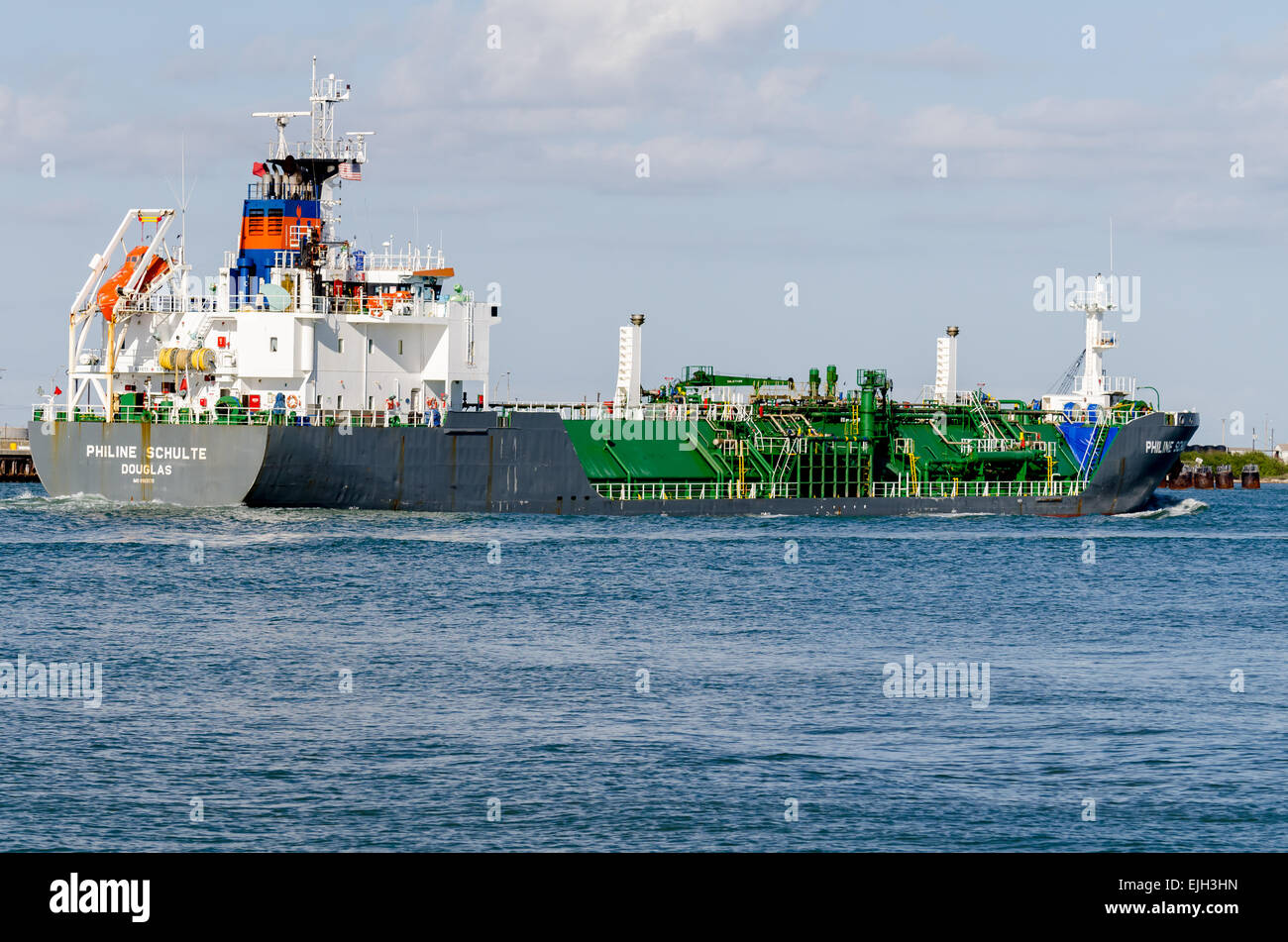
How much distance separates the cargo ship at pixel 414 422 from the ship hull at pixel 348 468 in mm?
80

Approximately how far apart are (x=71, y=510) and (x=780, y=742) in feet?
138

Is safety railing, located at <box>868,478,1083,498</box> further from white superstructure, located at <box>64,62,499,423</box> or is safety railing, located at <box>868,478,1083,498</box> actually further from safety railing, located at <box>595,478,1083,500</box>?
white superstructure, located at <box>64,62,499,423</box>

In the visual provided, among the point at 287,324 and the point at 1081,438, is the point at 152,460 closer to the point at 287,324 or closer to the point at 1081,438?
the point at 287,324

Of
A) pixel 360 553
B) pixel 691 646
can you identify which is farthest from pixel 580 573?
pixel 691 646

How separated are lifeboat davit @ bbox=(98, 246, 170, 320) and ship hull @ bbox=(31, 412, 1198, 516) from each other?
6.04 m

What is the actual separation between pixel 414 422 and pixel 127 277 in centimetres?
1353

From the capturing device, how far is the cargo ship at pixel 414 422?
57844mm

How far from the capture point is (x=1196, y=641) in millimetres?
34562

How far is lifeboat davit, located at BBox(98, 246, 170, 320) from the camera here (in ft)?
204

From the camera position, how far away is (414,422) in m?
60.1

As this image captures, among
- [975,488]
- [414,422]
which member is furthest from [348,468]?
[975,488]
